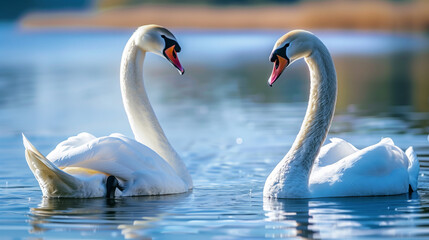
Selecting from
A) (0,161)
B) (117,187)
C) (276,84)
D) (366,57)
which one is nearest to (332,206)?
(117,187)

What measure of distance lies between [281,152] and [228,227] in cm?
411

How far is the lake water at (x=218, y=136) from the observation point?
637cm

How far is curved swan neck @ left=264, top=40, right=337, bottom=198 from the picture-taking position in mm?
7359

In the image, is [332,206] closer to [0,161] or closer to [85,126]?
[0,161]

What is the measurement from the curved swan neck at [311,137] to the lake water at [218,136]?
5.6 inches

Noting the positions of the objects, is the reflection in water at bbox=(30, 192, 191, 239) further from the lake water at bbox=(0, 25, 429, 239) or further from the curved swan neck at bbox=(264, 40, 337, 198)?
the curved swan neck at bbox=(264, 40, 337, 198)

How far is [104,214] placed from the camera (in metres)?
6.85

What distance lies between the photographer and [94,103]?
1723cm

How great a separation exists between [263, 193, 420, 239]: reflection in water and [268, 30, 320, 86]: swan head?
102 cm

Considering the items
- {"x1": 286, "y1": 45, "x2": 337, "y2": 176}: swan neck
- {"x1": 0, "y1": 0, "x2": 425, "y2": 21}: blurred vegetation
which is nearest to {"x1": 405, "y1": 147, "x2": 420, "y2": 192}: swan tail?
{"x1": 286, "y1": 45, "x2": 337, "y2": 176}: swan neck

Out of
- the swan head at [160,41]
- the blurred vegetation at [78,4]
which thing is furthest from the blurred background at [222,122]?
the blurred vegetation at [78,4]

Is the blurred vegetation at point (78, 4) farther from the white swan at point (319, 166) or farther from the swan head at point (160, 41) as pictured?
the white swan at point (319, 166)

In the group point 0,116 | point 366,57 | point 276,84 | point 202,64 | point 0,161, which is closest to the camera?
point 0,161

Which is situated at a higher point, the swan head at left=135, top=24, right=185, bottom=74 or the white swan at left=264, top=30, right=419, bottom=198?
the swan head at left=135, top=24, right=185, bottom=74
